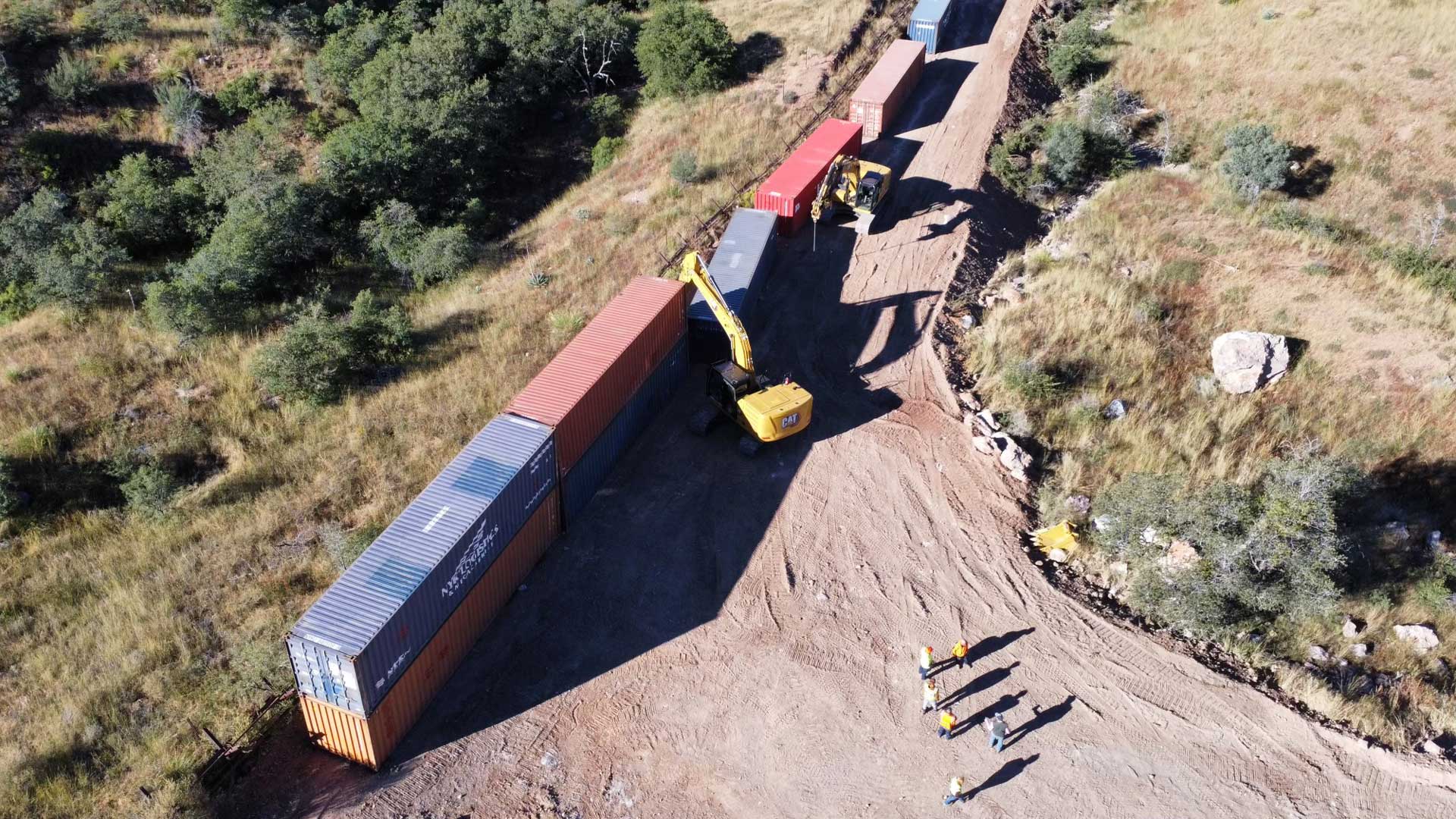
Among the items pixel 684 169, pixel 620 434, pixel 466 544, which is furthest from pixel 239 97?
pixel 466 544

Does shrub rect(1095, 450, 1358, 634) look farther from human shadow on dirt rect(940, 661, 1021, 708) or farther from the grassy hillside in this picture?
the grassy hillside

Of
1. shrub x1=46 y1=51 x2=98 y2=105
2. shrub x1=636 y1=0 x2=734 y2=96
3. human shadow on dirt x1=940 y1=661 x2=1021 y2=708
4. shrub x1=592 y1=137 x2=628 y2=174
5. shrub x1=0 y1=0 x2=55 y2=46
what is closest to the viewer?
human shadow on dirt x1=940 y1=661 x2=1021 y2=708

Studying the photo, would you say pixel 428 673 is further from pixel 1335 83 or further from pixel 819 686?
pixel 1335 83

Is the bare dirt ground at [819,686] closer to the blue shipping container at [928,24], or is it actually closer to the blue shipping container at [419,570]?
the blue shipping container at [419,570]

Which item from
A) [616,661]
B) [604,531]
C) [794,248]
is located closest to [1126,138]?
[794,248]

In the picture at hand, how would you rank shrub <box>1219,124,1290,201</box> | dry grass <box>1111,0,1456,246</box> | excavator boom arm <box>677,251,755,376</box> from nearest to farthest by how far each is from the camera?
excavator boom arm <box>677,251,755,376</box> → shrub <box>1219,124,1290,201</box> → dry grass <box>1111,0,1456,246</box>

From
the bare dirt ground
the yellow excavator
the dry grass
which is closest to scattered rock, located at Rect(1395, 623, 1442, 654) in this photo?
the bare dirt ground
